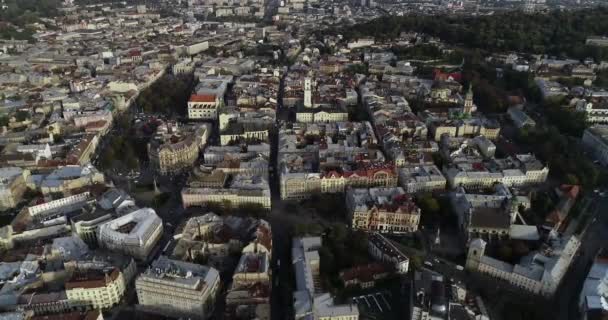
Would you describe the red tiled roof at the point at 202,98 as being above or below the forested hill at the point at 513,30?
below

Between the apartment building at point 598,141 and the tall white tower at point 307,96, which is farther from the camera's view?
the tall white tower at point 307,96

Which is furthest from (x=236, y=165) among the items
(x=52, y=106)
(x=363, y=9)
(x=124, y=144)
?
(x=363, y=9)

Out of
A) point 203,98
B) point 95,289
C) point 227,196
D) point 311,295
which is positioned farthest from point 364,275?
point 203,98

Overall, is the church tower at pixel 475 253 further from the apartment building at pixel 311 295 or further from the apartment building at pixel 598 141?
the apartment building at pixel 598 141

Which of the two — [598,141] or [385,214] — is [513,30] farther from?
[385,214]

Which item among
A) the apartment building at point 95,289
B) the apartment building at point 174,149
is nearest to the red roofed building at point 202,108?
the apartment building at point 174,149

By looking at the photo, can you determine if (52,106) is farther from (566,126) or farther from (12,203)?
(566,126)
